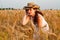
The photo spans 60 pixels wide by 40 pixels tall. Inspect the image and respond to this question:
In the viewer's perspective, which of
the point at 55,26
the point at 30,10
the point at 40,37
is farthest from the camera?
the point at 55,26

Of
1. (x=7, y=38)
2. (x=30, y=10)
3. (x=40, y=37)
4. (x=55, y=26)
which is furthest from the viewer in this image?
(x=55, y=26)

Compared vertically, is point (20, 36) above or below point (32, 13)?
below

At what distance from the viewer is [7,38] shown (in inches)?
106

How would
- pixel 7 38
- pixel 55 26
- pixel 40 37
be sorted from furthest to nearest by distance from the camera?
1. pixel 55 26
2. pixel 7 38
3. pixel 40 37

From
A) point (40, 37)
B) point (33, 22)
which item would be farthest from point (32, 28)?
point (40, 37)

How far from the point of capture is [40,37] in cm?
247

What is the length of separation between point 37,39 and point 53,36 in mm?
250

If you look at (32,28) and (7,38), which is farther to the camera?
(32,28)

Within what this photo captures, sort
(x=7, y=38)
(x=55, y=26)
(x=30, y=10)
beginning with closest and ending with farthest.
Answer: (x=7, y=38), (x=30, y=10), (x=55, y=26)

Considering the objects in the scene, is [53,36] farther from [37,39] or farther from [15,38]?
[15,38]

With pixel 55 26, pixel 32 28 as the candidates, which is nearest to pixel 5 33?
pixel 32 28

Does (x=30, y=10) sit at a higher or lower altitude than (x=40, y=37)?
higher

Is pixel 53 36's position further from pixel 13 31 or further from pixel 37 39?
pixel 13 31

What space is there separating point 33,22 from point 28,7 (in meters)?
0.24
